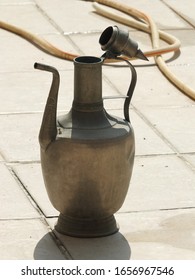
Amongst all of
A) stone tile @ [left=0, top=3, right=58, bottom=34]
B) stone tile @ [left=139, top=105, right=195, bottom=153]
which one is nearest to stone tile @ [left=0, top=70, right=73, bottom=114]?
stone tile @ [left=139, top=105, right=195, bottom=153]

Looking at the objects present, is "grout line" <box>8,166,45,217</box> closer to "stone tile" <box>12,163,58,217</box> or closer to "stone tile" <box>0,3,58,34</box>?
"stone tile" <box>12,163,58,217</box>

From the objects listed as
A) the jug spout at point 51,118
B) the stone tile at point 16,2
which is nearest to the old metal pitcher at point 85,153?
the jug spout at point 51,118

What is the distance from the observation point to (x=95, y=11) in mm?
11039

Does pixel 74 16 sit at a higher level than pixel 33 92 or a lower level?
lower

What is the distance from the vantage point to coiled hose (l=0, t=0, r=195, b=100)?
29.5 feet

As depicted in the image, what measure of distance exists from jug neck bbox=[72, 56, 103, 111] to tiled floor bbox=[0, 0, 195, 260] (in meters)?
0.81

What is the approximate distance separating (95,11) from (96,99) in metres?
5.23

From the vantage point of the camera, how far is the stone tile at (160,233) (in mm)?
5891

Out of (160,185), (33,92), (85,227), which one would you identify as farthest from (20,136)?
(85,227)

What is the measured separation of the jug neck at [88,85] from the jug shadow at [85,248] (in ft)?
2.58

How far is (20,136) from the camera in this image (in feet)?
25.3

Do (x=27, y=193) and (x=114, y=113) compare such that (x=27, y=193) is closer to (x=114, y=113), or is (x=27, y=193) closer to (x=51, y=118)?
(x=51, y=118)

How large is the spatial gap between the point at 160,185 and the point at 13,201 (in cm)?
103
